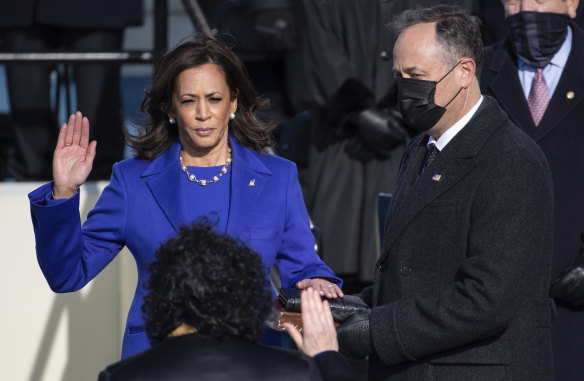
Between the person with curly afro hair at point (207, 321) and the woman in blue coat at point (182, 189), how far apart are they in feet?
2.47

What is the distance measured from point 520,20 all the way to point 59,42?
244 cm

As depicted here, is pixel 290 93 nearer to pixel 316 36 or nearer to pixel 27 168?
pixel 316 36

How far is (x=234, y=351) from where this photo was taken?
6.42 ft

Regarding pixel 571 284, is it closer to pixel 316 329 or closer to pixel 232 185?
pixel 232 185

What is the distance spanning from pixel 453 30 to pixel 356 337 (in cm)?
83

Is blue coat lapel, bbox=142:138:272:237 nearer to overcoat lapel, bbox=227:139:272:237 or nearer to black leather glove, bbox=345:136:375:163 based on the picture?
overcoat lapel, bbox=227:139:272:237

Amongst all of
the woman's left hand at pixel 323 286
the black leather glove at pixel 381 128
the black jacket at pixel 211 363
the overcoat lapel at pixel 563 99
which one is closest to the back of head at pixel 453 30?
the woman's left hand at pixel 323 286

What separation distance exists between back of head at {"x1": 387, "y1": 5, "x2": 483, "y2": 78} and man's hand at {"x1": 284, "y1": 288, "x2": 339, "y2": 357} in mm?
782

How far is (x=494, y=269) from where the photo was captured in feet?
7.68

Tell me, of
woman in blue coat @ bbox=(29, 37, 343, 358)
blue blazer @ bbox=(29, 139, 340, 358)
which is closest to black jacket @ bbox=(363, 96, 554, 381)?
woman in blue coat @ bbox=(29, 37, 343, 358)

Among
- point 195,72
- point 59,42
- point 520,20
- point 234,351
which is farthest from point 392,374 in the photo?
point 59,42

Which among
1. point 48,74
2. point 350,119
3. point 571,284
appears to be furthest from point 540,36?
point 48,74

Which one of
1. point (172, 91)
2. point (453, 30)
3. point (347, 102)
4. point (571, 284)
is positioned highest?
point (453, 30)

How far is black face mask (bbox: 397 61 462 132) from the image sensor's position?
2584 mm
